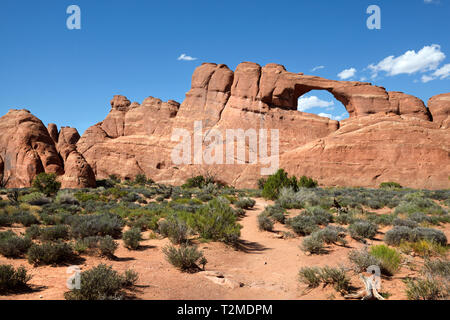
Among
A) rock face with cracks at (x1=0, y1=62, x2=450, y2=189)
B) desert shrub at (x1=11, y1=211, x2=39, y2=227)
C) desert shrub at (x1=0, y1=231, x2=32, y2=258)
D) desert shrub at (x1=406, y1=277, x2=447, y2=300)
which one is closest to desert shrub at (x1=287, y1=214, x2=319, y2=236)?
desert shrub at (x1=406, y1=277, x2=447, y2=300)

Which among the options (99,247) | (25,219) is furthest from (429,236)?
(25,219)

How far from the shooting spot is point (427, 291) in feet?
14.3

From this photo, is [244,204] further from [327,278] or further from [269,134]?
[269,134]

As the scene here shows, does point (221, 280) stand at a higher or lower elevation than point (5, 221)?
lower

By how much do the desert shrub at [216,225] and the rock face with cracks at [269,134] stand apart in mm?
24127

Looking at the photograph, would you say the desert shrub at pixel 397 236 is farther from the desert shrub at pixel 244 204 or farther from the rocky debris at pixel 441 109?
the rocky debris at pixel 441 109

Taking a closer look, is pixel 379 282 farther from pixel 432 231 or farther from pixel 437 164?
pixel 437 164

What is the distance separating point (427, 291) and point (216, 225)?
5991 mm

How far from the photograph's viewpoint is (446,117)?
40312 millimetres

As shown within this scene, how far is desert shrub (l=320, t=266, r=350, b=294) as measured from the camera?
5105 mm

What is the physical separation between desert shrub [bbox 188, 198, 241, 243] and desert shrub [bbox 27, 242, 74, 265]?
403cm

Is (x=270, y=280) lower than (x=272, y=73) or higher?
lower

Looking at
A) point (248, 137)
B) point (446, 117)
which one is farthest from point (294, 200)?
point (446, 117)
